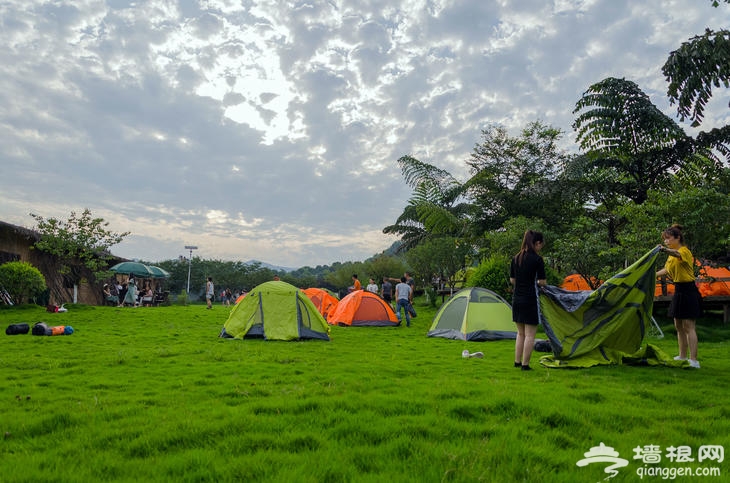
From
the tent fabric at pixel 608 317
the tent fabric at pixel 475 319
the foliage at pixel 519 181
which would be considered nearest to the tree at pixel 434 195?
the foliage at pixel 519 181

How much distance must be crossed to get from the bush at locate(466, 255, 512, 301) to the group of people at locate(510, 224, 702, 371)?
9159 mm

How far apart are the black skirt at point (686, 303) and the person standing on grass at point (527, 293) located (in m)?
2.02

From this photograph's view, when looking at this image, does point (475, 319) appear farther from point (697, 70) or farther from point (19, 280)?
point (19, 280)

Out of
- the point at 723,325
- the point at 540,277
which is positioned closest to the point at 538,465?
the point at 540,277

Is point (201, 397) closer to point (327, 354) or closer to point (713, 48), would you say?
point (327, 354)

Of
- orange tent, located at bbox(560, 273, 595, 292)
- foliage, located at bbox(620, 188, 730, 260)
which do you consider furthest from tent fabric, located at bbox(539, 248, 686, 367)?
orange tent, located at bbox(560, 273, 595, 292)

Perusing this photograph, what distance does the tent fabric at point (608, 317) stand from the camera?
23.0 ft

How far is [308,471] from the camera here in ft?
9.42

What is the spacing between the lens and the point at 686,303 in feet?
21.9

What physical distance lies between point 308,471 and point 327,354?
5.85m

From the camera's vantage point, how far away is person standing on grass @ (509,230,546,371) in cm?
654

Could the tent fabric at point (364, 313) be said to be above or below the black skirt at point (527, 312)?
below

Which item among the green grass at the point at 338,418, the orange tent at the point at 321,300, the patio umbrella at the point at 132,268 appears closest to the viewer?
the green grass at the point at 338,418

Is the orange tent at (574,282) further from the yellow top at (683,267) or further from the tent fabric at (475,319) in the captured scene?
the yellow top at (683,267)
